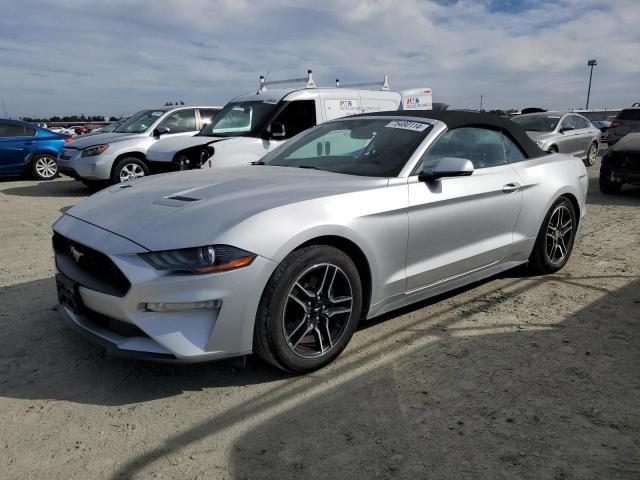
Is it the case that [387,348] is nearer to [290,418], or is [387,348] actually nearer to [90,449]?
[290,418]

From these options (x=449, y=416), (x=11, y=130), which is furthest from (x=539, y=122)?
(x=11, y=130)

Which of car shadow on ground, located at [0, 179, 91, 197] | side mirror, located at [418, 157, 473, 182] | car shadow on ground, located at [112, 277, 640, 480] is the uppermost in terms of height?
side mirror, located at [418, 157, 473, 182]

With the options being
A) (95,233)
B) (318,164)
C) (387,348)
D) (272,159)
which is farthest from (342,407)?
(272,159)

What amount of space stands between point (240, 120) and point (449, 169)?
556cm

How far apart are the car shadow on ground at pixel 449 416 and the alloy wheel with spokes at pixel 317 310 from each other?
0.19m

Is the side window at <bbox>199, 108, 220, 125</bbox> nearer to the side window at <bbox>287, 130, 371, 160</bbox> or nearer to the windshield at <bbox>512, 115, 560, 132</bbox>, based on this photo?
the side window at <bbox>287, 130, 371, 160</bbox>

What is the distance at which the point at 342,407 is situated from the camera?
8.72ft

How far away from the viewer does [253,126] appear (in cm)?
796

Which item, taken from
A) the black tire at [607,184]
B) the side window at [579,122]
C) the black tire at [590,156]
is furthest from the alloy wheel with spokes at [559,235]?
the black tire at [590,156]

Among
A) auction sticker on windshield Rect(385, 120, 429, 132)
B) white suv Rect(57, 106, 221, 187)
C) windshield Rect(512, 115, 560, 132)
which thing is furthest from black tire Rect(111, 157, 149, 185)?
windshield Rect(512, 115, 560, 132)

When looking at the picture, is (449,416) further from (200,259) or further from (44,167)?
(44,167)

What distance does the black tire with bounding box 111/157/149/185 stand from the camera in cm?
957

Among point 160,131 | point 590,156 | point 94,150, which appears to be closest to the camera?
point 94,150

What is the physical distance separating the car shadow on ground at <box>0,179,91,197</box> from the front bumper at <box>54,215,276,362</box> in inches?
321
